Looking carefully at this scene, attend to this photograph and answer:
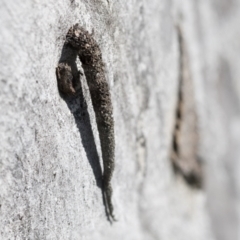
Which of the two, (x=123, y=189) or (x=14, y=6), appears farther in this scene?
(x=123, y=189)

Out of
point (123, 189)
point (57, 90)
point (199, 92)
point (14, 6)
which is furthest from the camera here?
point (199, 92)

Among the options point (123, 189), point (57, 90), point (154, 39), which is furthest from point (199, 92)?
point (57, 90)

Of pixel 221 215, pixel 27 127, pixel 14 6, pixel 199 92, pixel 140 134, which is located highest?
pixel 14 6

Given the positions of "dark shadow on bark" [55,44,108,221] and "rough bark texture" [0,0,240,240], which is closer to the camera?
A: "rough bark texture" [0,0,240,240]

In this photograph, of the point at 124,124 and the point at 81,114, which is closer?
the point at 81,114

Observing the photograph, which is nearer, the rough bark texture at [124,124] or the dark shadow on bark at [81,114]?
the rough bark texture at [124,124]

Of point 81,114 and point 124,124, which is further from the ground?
point 81,114

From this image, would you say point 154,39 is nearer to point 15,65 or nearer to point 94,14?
point 94,14

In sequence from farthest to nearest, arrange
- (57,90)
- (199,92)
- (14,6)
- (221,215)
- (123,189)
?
(221,215) → (199,92) → (123,189) → (57,90) → (14,6)
